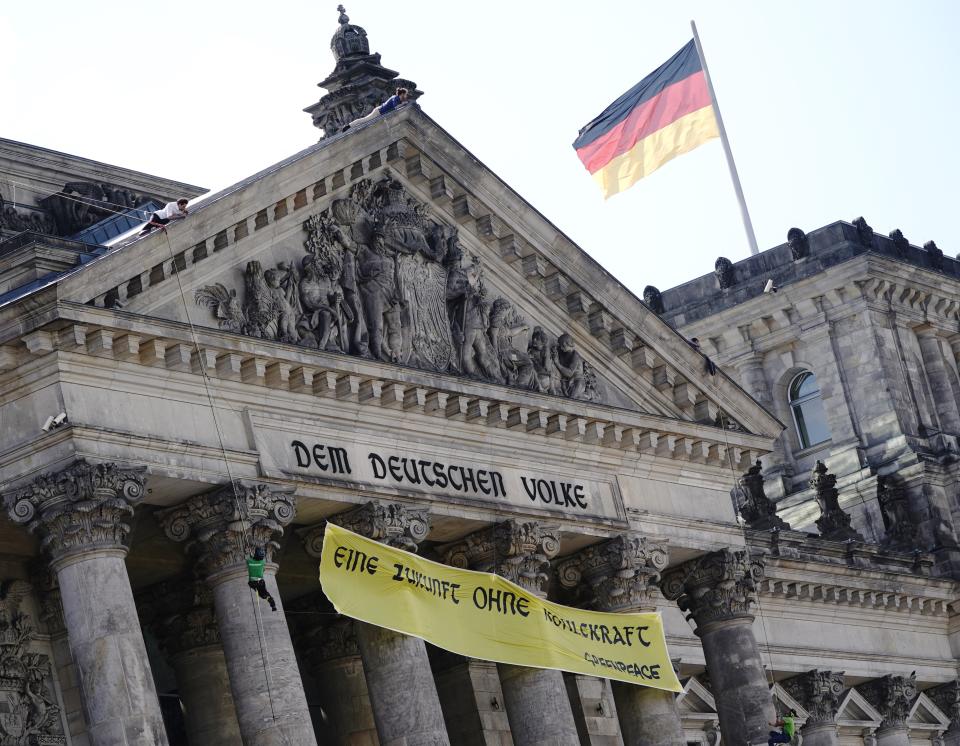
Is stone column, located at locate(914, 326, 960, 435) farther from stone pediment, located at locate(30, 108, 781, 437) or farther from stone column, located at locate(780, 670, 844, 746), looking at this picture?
stone pediment, located at locate(30, 108, 781, 437)

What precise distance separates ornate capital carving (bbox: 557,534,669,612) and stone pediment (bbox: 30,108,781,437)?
264cm

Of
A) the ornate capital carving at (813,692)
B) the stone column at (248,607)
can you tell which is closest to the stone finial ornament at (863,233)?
the ornate capital carving at (813,692)

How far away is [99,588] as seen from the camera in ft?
106

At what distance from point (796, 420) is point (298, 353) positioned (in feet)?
114

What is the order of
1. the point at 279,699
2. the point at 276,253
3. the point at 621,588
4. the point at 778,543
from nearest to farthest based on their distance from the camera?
the point at 279,699
the point at 276,253
the point at 621,588
the point at 778,543

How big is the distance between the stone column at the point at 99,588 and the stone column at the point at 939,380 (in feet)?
129

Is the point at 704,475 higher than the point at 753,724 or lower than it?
higher

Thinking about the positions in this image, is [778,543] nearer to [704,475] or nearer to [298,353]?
[704,475]

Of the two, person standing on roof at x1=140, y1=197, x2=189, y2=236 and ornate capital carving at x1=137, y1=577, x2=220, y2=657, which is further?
ornate capital carving at x1=137, y1=577, x2=220, y2=657

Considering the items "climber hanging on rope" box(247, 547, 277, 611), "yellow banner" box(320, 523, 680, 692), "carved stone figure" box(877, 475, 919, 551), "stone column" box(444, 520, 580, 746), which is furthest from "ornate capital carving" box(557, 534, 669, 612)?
"carved stone figure" box(877, 475, 919, 551)

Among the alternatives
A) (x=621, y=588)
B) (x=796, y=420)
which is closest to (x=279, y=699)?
(x=621, y=588)

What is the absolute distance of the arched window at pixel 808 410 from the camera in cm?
6819

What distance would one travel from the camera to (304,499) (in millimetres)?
36219

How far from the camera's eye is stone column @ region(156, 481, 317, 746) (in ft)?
112
